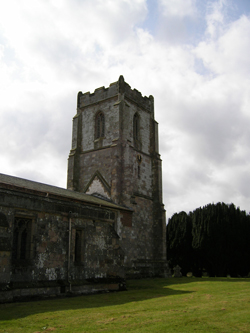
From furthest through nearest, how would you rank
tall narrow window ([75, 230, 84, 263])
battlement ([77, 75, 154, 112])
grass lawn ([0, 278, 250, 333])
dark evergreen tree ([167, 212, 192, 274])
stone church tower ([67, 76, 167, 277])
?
dark evergreen tree ([167, 212, 192, 274]) < battlement ([77, 75, 154, 112]) < stone church tower ([67, 76, 167, 277]) < tall narrow window ([75, 230, 84, 263]) < grass lawn ([0, 278, 250, 333])

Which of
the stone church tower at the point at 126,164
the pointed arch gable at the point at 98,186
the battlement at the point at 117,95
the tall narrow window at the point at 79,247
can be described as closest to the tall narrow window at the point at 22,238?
the tall narrow window at the point at 79,247

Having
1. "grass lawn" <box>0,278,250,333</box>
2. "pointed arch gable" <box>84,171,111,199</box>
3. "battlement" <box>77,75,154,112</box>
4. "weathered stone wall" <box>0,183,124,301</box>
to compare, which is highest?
"battlement" <box>77,75,154,112</box>

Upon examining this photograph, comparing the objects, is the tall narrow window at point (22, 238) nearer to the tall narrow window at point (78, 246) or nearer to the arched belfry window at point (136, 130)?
the tall narrow window at point (78, 246)

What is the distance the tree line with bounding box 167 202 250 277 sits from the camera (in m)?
31.9

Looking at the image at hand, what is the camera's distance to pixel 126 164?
87.6 feet

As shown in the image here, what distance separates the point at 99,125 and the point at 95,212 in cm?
1591

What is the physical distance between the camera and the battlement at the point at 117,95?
2928 centimetres

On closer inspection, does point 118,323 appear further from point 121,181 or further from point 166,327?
point 121,181

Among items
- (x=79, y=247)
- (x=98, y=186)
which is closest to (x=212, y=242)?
(x=98, y=186)

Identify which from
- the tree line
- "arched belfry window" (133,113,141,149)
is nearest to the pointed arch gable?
"arched belfry window" (133,113,141,149)

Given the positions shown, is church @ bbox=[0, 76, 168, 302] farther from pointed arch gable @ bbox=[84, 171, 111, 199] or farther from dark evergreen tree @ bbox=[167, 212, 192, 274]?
dark evergreen tree @ bbox=[167, 212, 192, 274]

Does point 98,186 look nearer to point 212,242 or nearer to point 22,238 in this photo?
point 212,242

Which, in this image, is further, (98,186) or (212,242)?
(212,242)

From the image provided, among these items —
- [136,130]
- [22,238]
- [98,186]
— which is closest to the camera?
[22,238]
